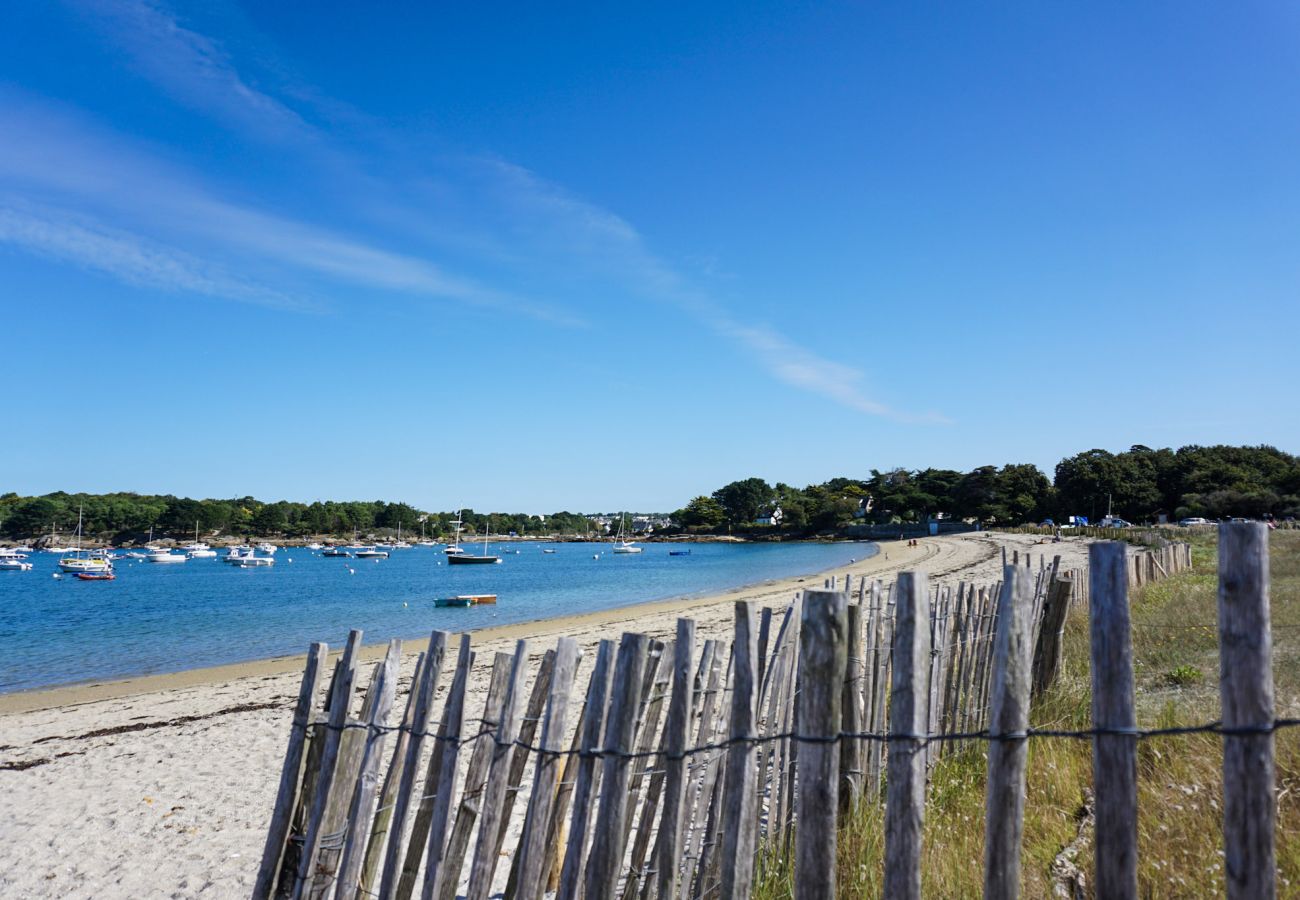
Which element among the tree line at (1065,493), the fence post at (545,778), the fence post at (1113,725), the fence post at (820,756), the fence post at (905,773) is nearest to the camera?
the fence post at (1113,725)

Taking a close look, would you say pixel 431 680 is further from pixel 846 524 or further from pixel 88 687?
pixel 846 524

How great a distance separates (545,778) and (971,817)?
2.87 meters

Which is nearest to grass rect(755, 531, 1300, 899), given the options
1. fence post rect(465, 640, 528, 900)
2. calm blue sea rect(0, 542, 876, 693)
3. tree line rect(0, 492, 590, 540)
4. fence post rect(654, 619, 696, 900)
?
fence post rect(654, 619, 696, 900)

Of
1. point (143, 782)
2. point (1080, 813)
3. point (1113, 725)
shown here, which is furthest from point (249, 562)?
point (1113, 725)

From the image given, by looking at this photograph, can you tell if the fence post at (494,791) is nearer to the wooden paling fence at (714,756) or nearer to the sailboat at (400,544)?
the wooden paling fence at (714,756)

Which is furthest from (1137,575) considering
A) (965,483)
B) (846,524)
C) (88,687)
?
(846,524)

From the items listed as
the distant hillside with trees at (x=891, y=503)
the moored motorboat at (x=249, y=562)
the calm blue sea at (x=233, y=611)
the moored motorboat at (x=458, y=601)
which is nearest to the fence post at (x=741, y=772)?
the calm blue sea at (x=233, y=611)

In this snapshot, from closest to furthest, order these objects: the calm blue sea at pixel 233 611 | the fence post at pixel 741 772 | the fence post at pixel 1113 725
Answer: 1. the fence post at pixel 1113 725
2. the fence post at pixel 741 772
3. the calm blue sea at pixel 233 611

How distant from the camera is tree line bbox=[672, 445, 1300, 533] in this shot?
259 ft

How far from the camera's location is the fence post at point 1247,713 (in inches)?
78.1

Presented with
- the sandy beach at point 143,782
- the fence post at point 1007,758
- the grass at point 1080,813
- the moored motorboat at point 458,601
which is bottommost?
the moored motorboat at point 458,601

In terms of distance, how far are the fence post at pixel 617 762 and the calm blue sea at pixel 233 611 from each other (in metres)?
22.3

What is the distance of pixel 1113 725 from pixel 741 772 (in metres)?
1.20

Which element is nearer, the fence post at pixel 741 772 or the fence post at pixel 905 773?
the fence post at pixel 905 773
